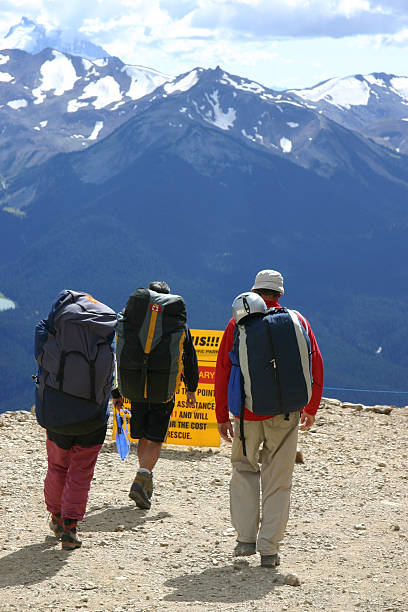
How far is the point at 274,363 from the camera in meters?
4.49

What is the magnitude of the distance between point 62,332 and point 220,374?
1.03 meters

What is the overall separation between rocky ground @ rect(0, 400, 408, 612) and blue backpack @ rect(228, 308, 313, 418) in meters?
1.01

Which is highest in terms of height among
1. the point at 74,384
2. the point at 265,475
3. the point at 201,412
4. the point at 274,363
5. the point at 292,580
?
the point at 274,363

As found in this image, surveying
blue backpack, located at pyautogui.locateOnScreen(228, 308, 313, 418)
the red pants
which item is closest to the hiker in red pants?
the red pants

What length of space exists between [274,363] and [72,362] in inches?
49.4

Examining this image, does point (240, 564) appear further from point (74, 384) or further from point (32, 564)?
point (74, 384)

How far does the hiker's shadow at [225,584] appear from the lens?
3.94 m

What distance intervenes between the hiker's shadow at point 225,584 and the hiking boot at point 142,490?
58.8 inches

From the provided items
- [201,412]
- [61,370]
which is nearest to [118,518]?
[61,370]

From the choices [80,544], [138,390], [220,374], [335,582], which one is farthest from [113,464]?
[335,582]

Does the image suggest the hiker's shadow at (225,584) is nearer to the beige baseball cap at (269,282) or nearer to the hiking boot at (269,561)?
the hiking boot at (269,561)

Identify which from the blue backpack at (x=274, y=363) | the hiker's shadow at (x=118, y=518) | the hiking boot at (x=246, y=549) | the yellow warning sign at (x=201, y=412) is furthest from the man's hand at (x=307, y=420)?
the yellow warning sign at (x=201, y=412)

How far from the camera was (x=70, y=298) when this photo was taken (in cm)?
473

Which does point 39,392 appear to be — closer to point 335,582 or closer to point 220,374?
point 220,374
